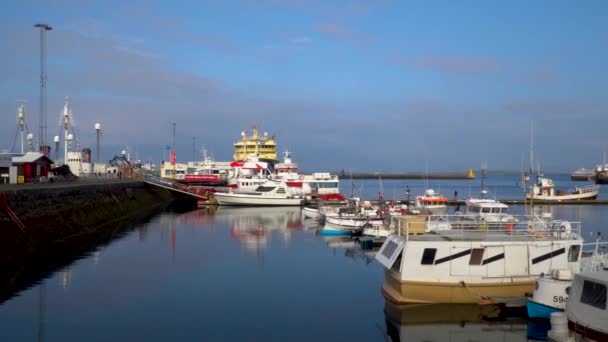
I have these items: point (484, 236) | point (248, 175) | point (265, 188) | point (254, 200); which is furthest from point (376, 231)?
point (248, 175)

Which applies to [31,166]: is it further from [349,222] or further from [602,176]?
[602,176]

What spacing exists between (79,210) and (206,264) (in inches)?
618

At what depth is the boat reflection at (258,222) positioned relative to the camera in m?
37.8

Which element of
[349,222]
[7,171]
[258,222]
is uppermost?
[7,171]

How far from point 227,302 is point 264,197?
44.9m

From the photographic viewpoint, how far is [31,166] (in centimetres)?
5072

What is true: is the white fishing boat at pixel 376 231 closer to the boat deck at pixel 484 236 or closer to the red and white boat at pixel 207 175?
the boat deck at pixel 484 236

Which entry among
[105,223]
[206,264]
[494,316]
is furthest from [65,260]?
[494,316]

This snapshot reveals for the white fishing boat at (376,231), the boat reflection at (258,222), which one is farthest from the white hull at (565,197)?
the white fishing boat at (376,231)

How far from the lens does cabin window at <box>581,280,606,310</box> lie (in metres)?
13.0

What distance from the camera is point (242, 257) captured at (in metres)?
30.6

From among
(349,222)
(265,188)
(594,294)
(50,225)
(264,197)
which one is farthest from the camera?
(265,188)

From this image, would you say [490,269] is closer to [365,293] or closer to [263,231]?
[365,293]

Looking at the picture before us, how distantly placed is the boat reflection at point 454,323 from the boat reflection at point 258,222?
54.1ft
